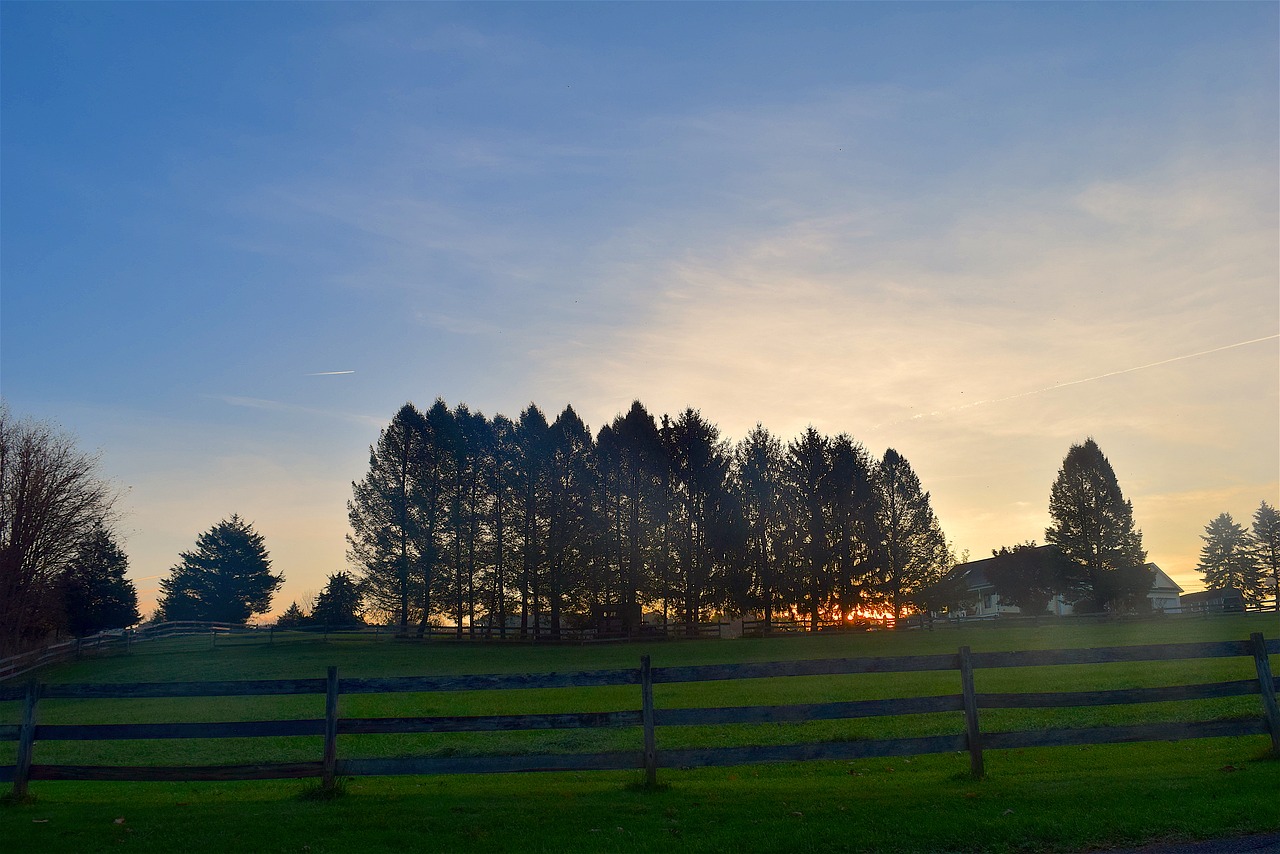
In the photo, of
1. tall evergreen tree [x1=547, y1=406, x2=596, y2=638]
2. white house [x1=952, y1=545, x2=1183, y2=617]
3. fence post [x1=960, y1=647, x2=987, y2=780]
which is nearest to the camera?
fence post [x1=960, y1=647, x2=987, y2=780]

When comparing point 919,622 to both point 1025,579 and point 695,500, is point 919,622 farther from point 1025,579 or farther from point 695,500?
point 1025,579

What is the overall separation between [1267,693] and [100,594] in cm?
8217

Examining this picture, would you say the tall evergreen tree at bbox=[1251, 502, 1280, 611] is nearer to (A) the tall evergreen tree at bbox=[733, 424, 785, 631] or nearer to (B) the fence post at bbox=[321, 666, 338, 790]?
(A) the tall evergreen tree at bbox=[733, 424, 785, 631]

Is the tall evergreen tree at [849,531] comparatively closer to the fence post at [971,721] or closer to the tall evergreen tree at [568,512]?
the tall evergreen tree at [568,512]

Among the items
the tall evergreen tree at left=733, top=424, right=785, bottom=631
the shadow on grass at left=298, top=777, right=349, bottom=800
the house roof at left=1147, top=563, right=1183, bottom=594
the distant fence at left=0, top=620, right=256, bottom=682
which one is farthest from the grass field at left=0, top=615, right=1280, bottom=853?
the house roof at left=1147, top=563, right=1183, bottom=594

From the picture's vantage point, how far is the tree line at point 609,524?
2598 inches

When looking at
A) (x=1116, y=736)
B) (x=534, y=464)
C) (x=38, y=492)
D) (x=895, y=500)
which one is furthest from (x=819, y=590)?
(x=1116, y=736)

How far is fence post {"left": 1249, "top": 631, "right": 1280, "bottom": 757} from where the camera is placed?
10.7m

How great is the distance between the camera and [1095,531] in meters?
79.9

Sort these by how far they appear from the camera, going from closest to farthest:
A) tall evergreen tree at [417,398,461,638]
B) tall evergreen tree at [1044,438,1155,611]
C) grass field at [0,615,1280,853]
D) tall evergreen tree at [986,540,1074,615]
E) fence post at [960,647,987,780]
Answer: grass field at [0,615,1280,853], fence post at [960,647,987,780], tall evergreen tree at [417,398,461,638], tall evergreen tree at [1044,438,1155,611], tall evergreen tree at [986,540,1074,615]

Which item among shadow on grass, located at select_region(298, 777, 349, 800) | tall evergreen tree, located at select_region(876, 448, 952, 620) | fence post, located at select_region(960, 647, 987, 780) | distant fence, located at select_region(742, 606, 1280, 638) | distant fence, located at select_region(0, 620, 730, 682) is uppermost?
tall evergreen tree, located at select_region(876, 448, 952, 620)

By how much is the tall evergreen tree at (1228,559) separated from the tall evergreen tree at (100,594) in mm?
128076

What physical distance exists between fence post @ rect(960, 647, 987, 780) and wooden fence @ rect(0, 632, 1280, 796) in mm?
15

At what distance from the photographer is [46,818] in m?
9.64
